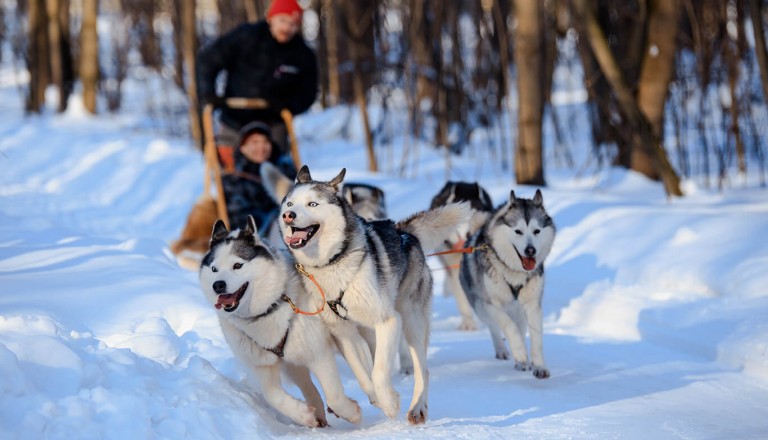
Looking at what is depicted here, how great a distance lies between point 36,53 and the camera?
2230 cm

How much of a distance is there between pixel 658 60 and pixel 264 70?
16.8 ft

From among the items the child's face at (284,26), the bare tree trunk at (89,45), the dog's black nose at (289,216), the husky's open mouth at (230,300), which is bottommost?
the husky's open mouth at (230,300)

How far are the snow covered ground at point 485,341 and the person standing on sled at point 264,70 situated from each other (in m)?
1.27

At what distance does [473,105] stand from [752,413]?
38.3 feet

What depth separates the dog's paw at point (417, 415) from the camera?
3676 millimetres

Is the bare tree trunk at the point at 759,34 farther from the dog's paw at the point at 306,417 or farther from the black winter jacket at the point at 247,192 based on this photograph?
the dog's paw at the point at 306,417

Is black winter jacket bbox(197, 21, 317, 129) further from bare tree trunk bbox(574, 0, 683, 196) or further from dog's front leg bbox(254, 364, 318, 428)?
dog's front leg bbox(254, 364, 318, 428)

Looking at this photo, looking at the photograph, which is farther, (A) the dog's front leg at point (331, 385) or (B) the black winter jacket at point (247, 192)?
(B) the black winter jacket at point (247, 192)

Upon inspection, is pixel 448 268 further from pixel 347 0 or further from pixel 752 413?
pixel 347 0

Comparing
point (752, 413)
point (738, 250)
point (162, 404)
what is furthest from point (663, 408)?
point (738, 250)

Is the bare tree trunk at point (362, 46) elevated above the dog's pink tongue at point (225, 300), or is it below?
above

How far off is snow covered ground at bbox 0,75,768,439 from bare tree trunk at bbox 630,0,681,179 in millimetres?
1128

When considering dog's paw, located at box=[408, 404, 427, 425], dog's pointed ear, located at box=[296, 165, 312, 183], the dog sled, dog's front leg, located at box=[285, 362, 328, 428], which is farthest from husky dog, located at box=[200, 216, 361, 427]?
the dog sled

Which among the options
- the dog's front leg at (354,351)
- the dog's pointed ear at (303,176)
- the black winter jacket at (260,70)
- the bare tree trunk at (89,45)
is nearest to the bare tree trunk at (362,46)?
the black winter jacket at (260,70)
